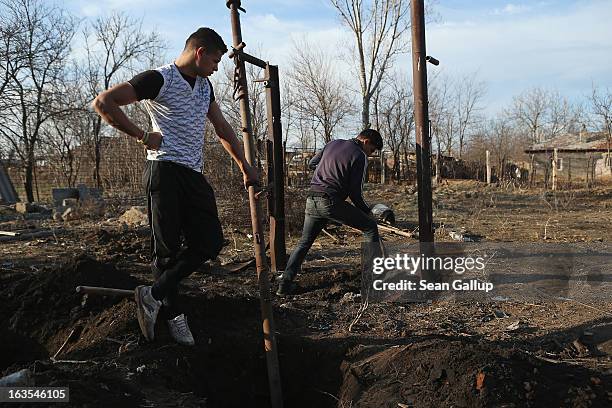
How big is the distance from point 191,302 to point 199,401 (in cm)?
132

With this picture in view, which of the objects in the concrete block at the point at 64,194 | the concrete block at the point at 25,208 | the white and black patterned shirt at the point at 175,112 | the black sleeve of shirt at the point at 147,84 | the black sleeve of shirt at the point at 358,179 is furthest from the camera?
the concrete block at the point at 64,194

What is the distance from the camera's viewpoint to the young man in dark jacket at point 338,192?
5.41m

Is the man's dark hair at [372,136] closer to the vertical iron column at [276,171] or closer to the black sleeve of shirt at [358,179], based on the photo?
the black sleeve of shirt at [358,179]

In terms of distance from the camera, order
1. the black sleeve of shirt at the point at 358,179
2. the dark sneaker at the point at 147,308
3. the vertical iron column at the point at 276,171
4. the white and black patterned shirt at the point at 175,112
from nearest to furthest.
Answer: the white and black patterned shirt at the point at 175,112, the dark sneaker at the point at 147,308, the black sleeve of shirt at the point at 358,179, the vertical iron column at the point at 276,171

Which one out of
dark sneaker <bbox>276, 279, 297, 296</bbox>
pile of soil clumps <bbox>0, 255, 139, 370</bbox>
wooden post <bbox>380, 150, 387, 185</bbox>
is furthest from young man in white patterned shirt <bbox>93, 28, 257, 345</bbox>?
wooden post <bbox>380, 150, 387, 185</bbox>

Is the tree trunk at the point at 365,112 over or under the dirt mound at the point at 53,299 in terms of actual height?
over

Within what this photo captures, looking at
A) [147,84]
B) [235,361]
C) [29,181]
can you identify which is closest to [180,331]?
[235,361]

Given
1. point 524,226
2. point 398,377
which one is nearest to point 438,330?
point 398,377

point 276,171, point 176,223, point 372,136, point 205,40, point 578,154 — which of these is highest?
point 205,40

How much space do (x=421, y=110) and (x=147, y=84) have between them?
3.04 m

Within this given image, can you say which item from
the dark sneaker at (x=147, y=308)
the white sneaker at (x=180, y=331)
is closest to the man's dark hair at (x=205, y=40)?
the dark sneaker at (x=147, y=308)

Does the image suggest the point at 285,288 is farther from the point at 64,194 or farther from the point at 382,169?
the point at 382,169

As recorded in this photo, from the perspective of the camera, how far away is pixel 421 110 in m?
5.47

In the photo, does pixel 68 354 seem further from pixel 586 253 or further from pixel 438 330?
pixel 586 253
